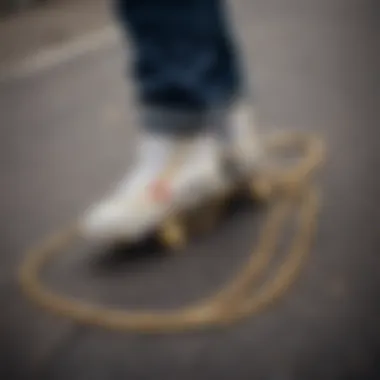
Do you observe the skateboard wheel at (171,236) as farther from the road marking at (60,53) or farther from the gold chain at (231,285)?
the road marking at (60,53)

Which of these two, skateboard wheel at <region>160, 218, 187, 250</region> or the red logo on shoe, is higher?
the red logo on shoe

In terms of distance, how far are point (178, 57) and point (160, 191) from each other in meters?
0.16

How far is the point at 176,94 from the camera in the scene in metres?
0.92

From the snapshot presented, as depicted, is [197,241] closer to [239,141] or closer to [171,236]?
[171,236]

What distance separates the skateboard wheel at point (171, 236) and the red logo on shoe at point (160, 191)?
0.09 feet

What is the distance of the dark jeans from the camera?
910mm

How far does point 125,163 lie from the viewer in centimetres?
116

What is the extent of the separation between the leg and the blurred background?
0.07m

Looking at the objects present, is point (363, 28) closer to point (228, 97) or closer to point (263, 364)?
point (228, 97)

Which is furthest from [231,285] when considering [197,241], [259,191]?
[259,191]

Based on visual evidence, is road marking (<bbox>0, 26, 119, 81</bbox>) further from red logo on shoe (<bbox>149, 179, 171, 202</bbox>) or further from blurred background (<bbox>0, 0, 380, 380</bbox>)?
red logo on shoe (<bbox>149, 179, 171, 202</bbox>)

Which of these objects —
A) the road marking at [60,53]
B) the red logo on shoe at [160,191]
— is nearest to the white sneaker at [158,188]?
the red logo on shoe at [160,191]

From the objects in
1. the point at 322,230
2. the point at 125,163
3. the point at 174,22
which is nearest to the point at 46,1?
the point at 125,163

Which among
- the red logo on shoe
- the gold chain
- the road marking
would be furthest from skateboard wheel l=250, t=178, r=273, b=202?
the road marking
